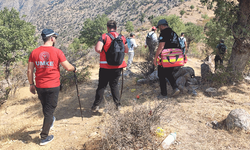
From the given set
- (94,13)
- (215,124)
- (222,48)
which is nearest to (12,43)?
(215,124)

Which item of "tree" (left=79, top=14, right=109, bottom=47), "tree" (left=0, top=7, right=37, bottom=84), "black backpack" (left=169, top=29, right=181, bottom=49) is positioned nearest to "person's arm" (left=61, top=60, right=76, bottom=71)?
"black backpack" (left=169, top=29, right=181, bottom=49)

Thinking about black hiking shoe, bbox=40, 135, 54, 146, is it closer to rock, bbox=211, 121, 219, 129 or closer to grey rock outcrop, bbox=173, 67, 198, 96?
rock, bbox=211, 121, 219, 129

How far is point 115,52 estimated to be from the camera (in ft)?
8.81

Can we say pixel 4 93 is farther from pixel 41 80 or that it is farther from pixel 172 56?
pixel 172 56

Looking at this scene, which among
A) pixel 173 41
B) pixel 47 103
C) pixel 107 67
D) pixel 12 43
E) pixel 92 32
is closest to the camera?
pixel 47 103

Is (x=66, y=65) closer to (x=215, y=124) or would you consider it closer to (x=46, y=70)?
(x=46, y=70)

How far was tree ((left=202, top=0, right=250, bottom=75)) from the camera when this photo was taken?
363cm

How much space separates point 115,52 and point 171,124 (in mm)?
1604

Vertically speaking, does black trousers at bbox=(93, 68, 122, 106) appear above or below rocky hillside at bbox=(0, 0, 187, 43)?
below

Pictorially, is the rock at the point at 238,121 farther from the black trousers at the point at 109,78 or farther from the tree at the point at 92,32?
the tree at the point at 92,32

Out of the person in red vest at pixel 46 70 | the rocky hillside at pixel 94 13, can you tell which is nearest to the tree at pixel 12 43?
the person in red vest at pixel 46 70


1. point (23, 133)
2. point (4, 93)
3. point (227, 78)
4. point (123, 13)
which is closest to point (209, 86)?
point (227, 78)

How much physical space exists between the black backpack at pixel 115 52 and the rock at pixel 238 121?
207cm

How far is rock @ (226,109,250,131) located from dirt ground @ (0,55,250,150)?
0.33ft
